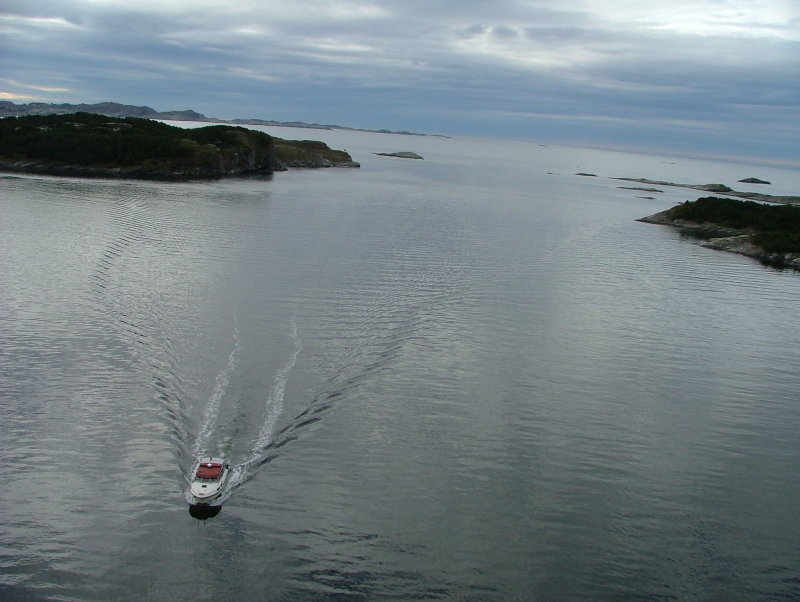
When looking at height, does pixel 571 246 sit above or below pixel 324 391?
above

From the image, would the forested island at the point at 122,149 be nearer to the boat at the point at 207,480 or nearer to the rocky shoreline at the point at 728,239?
the rocky shoreline at the point at 728,239

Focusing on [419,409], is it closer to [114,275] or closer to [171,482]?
[171,482]

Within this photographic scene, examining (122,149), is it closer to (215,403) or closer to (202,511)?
(215,403)

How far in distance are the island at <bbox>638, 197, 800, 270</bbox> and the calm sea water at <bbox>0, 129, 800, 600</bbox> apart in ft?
90.3

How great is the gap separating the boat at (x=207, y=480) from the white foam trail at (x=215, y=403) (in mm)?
1315

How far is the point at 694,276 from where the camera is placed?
5559cm

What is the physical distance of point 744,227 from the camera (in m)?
85.2

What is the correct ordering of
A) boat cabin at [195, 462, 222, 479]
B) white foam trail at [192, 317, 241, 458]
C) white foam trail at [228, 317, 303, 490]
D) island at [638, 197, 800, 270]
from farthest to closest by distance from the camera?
island at [638, 197, 800, 270] < white foam trail at [192, 317, 241, 458] < white foam trail at [228, 317, 303, 490] < boat cabin at [195, 462, 222, 479]

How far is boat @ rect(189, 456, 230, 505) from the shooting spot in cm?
1798

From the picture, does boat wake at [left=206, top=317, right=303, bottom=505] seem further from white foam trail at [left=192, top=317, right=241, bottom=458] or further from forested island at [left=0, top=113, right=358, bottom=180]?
forested island at [left=0, top=113, right=358, bottom=180]

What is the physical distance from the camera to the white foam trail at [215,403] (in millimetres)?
20797

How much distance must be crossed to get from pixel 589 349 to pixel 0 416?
85.2 ft

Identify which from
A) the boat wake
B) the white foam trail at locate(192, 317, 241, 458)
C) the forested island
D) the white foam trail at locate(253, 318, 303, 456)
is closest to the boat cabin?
the boat wake

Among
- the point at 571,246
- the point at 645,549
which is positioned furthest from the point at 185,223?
the point at 645,549
